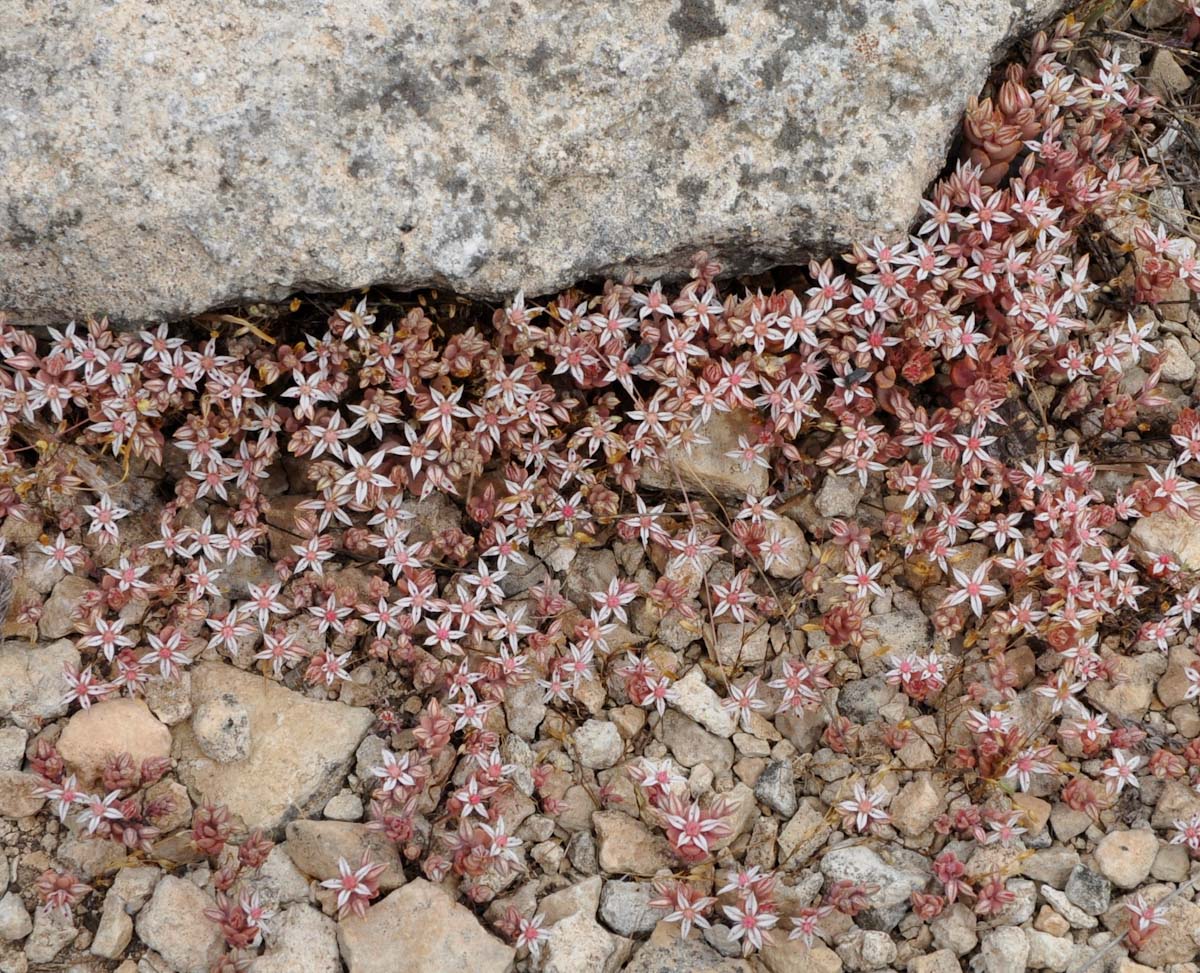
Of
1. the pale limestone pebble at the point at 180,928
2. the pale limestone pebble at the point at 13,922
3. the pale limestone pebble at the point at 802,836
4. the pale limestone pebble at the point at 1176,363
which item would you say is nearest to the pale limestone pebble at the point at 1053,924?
the pale limestone pebble at the point at 802,836

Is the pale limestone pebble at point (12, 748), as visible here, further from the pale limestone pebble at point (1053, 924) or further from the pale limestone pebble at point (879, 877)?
the pale limestone pebble at point (1053, 924)

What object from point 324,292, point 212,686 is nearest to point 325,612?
point 212,686

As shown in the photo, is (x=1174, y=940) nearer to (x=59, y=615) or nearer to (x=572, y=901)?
(x=572, y=901)

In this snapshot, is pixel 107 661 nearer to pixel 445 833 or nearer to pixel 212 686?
pixel 212 686

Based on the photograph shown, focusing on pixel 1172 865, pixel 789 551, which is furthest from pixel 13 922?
pixel 1172 865

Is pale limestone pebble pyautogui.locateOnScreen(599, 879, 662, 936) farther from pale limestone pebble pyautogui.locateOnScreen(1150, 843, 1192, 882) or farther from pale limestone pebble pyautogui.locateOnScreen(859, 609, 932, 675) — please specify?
pale limestone pebble pyautogui.locateOnScreen(1150, 843, 1192, 882)

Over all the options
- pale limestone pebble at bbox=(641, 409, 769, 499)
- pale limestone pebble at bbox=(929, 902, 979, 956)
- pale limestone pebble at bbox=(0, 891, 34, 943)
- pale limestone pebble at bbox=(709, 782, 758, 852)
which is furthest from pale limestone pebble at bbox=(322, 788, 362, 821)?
pale limestone pebble at bbox=(929, 902, 979, 956)
